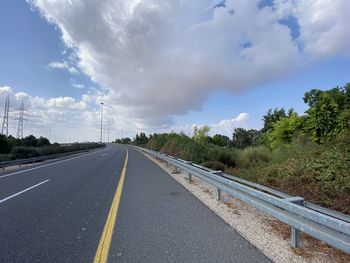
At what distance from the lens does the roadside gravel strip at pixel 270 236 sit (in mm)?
4200

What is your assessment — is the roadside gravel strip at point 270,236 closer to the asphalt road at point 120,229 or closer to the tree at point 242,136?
the asphalt road at point 120,229

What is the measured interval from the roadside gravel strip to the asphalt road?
0.76ft

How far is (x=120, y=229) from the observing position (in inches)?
212

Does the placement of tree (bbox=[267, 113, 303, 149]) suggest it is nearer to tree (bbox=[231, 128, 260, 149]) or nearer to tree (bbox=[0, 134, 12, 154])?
tree (bbox=[0, 134, 12, 154])

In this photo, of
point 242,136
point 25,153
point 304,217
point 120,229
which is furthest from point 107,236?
point 242,136

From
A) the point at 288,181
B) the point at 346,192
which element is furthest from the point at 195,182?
the point at 346,192

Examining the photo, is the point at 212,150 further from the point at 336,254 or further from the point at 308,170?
the point at 336,254

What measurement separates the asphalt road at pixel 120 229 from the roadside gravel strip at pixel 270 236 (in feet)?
0.76

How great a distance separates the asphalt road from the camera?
421 cm

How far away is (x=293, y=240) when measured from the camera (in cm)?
459

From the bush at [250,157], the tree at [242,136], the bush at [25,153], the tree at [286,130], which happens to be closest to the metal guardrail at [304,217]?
the bush at [250,157]

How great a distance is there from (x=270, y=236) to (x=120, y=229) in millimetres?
2875

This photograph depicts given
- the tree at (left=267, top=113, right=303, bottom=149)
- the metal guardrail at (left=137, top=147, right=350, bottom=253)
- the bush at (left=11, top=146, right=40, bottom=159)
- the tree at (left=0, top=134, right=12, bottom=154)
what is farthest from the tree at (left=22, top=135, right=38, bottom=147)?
the metal guardrail at (left=137, top=147, right=350, bottom=253)

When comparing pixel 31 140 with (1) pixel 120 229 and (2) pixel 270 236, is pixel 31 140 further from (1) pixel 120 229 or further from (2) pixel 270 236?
(2) pixel 270 236
